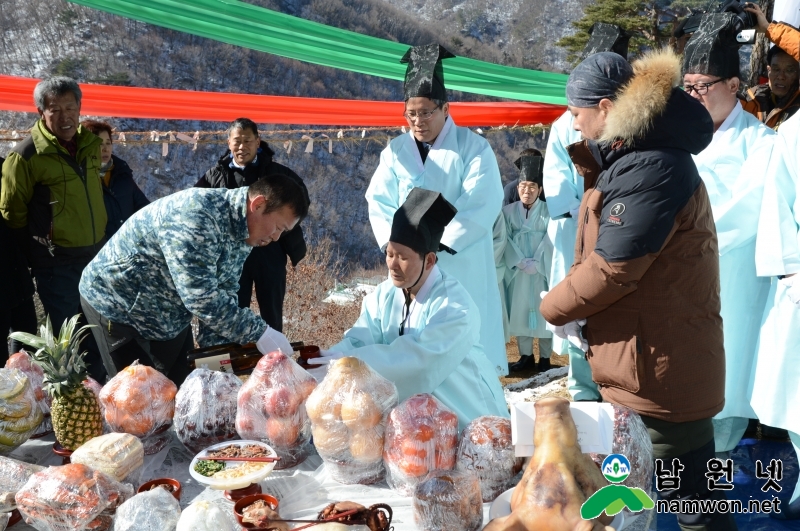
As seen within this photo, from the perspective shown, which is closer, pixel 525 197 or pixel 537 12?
pixel 525 197

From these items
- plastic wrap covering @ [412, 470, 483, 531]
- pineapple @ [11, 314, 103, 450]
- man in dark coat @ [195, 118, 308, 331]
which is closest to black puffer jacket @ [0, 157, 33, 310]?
man in dark coat @ [195, 118, 308, 331]

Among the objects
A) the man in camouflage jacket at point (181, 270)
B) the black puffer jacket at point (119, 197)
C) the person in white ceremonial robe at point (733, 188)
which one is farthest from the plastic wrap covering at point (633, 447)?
the black puffer jacket at point (119, 197)

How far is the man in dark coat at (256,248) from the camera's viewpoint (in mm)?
4336

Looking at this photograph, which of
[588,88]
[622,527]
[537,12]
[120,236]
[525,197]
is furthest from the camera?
[537,12]

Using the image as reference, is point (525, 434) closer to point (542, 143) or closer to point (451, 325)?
point (451, 325)

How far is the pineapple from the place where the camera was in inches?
77.3

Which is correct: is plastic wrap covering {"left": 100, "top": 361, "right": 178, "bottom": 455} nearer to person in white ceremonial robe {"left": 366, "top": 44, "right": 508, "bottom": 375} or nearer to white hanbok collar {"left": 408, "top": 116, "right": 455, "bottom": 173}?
person in white ceremonial robe {"left": 366, "top": 44, "right": 508, "bottom": 375}

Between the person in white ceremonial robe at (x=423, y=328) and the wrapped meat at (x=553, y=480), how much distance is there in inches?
28.4

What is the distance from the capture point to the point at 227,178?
4383 millimetres

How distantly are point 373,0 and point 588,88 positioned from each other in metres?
25.9

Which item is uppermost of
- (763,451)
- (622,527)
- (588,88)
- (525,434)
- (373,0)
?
(373,0)

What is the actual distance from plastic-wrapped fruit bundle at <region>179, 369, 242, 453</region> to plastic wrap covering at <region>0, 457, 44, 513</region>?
389mm

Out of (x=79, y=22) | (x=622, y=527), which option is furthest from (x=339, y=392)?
(x=79, y=22)

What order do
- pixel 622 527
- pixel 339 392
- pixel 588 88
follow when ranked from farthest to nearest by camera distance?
pixel 588 88
pixel 339 392
pixel 622 527
